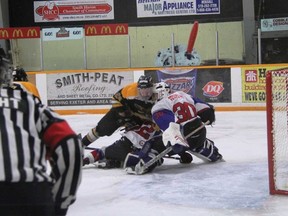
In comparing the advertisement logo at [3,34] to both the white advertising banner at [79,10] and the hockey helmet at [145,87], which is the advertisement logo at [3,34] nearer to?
the white advertising banner at [79,10]

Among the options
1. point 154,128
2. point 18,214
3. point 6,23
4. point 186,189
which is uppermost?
point 6,23

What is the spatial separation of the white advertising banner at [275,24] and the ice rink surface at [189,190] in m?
8.22

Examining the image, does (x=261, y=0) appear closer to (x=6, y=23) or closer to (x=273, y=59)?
(x=273, y=59)

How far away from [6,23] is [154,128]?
1172 centimetres

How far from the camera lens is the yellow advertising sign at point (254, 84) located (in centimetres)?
905

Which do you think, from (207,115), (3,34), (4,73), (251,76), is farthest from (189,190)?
(3,34)

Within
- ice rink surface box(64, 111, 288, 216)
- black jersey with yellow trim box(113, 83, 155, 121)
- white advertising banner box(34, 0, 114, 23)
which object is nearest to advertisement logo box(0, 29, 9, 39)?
white advertising banner box(34, 0, 114, 23)

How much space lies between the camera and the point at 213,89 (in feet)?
30.3

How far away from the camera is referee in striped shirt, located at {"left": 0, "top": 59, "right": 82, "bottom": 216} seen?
1.24 m

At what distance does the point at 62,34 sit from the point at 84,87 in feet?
10.8

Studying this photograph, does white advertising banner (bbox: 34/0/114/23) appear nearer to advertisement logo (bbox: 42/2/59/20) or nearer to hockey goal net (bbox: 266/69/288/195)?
advertisement logo (bbox: 42/2/59/20)

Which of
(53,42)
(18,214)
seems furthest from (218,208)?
(53,42)

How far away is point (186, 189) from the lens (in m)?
3.74

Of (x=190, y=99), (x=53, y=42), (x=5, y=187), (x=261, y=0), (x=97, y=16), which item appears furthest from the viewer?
(x=97, y=16)
